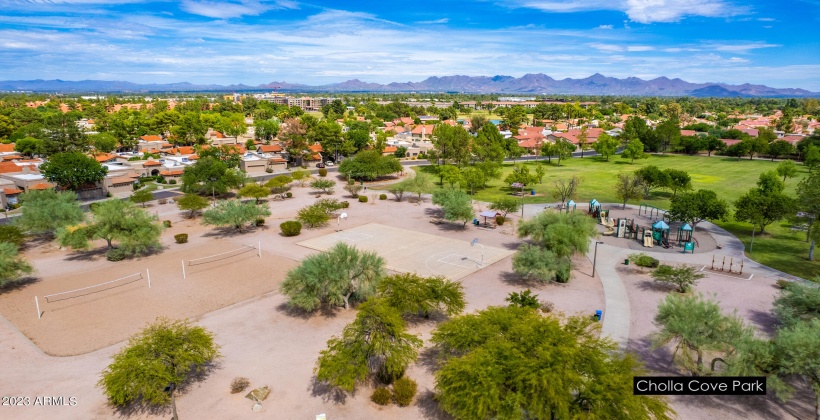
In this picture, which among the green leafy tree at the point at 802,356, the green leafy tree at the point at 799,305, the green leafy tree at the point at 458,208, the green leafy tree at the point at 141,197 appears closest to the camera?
the green leafy tree at the point at 802,356

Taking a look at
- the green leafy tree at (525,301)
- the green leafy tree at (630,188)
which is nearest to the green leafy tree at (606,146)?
the green leafy tree at (630,188)

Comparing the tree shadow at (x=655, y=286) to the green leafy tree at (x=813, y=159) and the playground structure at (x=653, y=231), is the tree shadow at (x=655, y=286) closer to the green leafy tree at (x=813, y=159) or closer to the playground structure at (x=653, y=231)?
the playground structure at (x=653, y=231)

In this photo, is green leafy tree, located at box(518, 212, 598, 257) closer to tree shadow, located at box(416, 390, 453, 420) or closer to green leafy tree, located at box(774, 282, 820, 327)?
green leafy tree, located at box(774, 282, 820, 327)

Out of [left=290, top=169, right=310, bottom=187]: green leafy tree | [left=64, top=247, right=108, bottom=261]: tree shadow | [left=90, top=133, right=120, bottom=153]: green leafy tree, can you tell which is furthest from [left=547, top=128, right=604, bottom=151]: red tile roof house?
[left=64, top=247, right=108, bottom=261]: tree shadow

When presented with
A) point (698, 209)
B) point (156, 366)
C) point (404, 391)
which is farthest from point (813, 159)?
point (156, 366)

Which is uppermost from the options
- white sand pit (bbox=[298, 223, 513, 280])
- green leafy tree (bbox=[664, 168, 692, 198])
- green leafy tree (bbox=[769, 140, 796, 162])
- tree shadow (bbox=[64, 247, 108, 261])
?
green leafy tree (bbox=[769, 140, 796, 162])

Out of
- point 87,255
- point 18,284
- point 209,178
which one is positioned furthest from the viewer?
point 209,178

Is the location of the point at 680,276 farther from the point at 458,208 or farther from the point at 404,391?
the point at 404,391
